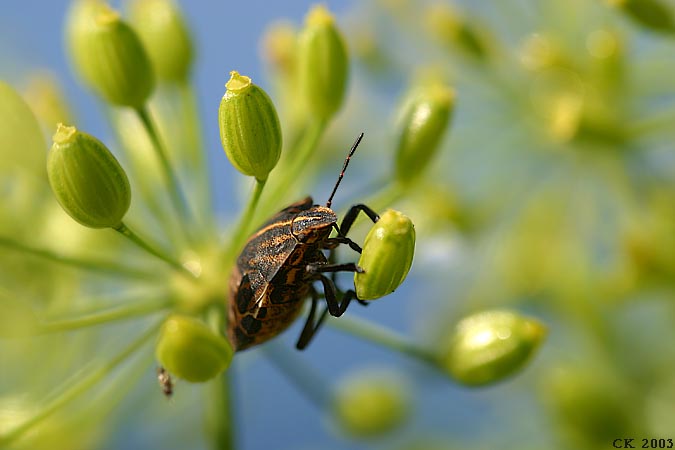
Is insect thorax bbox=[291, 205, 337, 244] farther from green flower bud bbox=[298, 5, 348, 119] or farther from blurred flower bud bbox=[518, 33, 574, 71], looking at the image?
blurred flower bud bbox=[518, 33, 574, 71]

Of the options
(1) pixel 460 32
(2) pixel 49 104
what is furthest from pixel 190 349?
(1) pixel 460 32

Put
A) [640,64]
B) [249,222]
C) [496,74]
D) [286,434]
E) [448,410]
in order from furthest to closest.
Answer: [286,434] < [448,410] < [496,74] < [640,64] < [249,222]

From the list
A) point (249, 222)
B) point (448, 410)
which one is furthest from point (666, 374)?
point (249, 222)

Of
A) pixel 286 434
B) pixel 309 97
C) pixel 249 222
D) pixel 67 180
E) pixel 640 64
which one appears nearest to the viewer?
pixel 67 180

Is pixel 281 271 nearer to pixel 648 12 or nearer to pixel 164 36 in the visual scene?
pixel 164 36

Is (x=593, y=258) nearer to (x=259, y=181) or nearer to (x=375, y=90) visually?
(x=375, y=90)

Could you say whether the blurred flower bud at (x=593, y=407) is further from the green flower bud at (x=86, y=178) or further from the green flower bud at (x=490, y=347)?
the green flower bud at (x=86, y=178)

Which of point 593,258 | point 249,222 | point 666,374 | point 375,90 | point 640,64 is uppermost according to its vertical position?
point 249,222
